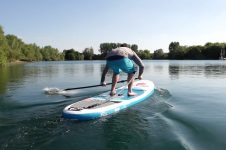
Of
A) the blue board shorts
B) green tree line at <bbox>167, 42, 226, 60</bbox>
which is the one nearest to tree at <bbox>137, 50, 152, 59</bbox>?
green tree line at <bbox>167, 42, 226, 60</bbox>

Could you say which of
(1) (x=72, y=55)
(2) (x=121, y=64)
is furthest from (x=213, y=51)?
(2) (x=121, y=64)

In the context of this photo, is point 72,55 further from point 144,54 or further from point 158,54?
point 158,54

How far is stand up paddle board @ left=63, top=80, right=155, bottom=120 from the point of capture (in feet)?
27.3

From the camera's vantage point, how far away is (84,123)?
26.2ft

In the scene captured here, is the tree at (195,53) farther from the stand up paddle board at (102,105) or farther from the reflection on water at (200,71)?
the stand up paddle board at (102,105)

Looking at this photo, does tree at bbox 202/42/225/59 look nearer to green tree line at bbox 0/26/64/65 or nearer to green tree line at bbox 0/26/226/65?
green tree line at bbox 0/26/226/65

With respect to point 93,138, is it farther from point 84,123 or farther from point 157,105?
point 157,105

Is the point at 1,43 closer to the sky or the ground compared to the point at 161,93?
closer to the sky

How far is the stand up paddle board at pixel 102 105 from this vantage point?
8320mm

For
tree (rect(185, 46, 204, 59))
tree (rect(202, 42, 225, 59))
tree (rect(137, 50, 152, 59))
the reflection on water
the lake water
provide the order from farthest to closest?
1. tree (rect(137, 50, 152, 59))
2. tree (rect(185, 46, 204, 59))
3. tree (rect(202, 42, 225, 59))
4. the reflection on water
5. the lake water

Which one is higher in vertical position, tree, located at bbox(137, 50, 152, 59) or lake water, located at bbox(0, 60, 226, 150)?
tree, located at bbox(137, 50, 152, 59)

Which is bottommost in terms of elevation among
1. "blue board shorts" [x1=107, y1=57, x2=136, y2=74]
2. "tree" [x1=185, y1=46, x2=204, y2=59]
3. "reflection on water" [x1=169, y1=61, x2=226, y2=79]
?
"reflection on water" [x1=169, y1=61, x2=226, y2=79]

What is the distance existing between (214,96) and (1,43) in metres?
78.8

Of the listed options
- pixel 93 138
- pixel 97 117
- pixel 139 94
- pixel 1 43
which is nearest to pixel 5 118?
pixel 97 117
